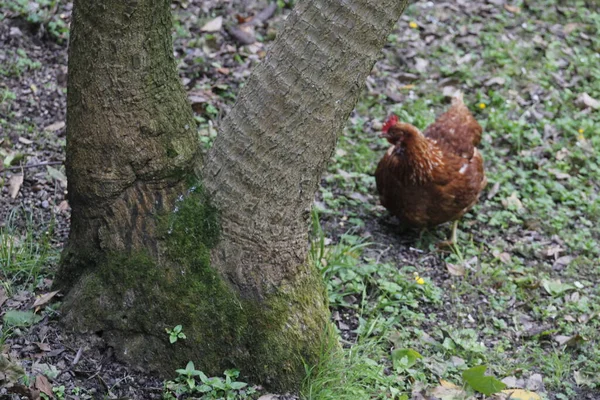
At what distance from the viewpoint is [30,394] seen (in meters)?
2.77

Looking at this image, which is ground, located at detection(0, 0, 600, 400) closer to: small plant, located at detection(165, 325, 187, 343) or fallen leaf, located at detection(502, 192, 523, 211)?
fallen leaf, located at detection(502, 192, 523, 211)

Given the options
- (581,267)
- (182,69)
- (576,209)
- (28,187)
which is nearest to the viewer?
(28,187)

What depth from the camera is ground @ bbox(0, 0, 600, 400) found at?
3348 mm

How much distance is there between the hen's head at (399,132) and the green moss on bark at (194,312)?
212cm

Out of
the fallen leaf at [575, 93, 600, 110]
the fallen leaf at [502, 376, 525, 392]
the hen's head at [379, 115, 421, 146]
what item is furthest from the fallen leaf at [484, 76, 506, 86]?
the fallen leaf at [502, 376, 525, 392]

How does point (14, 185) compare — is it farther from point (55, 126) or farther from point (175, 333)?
point (175, 333)

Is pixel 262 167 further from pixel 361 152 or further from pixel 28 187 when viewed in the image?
pixel 361 152

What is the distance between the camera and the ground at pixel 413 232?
335 centimetres

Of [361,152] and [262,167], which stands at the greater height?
[262,167]

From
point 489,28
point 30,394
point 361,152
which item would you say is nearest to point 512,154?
point 361,152

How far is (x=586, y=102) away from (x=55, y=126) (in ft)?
15.7

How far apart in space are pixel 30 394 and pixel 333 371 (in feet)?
4.11

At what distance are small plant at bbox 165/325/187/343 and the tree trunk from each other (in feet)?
0.12

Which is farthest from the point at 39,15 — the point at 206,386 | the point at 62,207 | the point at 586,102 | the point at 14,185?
the point at 586,102
